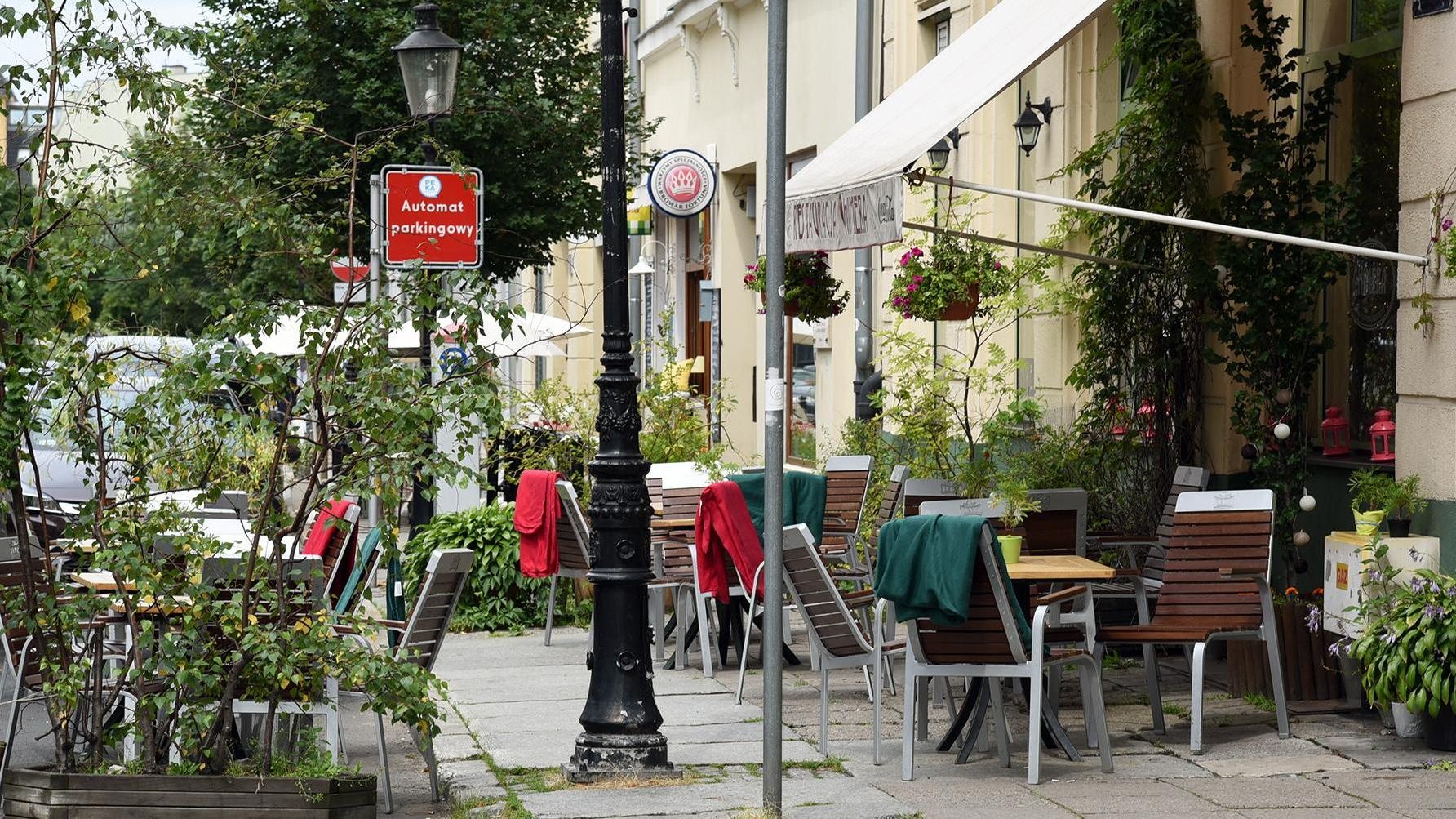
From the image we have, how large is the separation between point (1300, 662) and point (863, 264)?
7.80 meters

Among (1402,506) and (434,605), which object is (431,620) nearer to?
(434,605)

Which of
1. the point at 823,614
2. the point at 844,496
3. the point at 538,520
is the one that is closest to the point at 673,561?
the point at 538,520

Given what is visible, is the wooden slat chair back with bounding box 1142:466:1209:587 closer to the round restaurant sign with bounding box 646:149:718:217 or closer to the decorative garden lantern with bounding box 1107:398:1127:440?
the decorative garden lantern with bounding box 1107:398:1127:440

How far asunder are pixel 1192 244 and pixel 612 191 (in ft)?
14.4

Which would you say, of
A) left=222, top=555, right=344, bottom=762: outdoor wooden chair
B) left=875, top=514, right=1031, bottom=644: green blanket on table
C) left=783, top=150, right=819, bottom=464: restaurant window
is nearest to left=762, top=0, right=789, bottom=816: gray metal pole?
left=875, top=514, right=1031, bottom=644: green blanket on table

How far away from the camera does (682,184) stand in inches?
758

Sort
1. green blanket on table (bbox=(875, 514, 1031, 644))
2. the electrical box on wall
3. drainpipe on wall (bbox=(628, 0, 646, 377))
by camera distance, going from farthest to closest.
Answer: drainpipe on wall (bbox=(628, 0, 646, 377))
the electrical box on wall
green blanket on table (bbox=(875, 514, 1031, 644))

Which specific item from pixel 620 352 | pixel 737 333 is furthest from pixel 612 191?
pixel 737 333

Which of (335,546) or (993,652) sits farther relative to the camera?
(335,546)

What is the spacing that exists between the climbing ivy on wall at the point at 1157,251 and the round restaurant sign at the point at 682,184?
8.22m

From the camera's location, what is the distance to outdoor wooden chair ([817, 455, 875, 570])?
1180 cm

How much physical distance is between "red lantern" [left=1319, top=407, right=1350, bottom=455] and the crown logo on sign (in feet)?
33.7

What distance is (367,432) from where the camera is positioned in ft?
20.9

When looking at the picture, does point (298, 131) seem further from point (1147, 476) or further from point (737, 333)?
point (737, 333)
